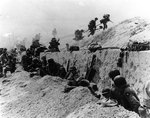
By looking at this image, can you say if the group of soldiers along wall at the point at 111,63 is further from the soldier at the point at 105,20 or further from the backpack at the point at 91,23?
the backpack at the point at 91,23

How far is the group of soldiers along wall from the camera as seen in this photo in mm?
8539

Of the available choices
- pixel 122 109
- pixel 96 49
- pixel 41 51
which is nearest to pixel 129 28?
pixel 41 51

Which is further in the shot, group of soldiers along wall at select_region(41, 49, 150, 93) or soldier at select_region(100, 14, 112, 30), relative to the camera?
soldier at select_region(100, 14, 112, 30)

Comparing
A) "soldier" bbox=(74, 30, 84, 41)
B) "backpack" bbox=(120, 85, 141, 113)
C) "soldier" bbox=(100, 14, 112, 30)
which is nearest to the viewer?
"backpack" bbox=(120, 85, 141, 113)

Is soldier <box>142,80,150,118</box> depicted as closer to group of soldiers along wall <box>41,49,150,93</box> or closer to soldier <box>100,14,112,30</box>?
group of soldiers along wall <box>41,49,150,93</box>

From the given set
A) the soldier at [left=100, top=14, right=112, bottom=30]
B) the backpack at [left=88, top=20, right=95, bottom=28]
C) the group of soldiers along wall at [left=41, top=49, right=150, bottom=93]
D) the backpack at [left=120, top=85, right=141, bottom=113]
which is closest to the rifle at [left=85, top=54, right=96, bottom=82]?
the group of soldiers along wall at [left=41, top=49, right=150, bottom=93]

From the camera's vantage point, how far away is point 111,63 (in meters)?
11.1

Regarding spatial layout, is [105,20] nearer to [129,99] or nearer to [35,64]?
[35,64]

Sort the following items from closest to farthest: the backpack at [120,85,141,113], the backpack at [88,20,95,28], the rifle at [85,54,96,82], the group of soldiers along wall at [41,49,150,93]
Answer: the backpack at [120,85,141,113] → the group of soldiers along wall at [41,49,150,93] → the rifle at [85,54,96,82] → the backpack at [88,20,95,28]

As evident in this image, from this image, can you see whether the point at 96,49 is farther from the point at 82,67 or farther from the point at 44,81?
the point at 44,81

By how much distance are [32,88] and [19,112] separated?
255 centimetres

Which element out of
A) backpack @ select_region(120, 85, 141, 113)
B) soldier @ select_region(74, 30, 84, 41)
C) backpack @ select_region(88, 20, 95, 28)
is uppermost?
backpack @ select_region(88, 20, 95, 28)

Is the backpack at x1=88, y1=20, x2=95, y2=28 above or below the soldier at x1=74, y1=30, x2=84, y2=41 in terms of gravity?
above

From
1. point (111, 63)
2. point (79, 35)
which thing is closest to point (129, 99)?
point (111, 63)
